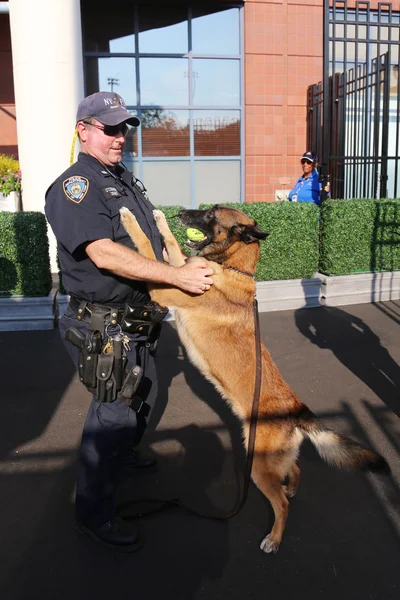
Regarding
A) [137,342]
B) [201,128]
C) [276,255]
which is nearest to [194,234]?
[137,342]

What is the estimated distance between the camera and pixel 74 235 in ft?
7.82

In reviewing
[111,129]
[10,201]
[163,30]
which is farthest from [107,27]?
[111,129]

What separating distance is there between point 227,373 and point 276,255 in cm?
477

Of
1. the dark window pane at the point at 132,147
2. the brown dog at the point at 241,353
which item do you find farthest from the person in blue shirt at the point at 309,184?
the brown dog at the point at 241,353

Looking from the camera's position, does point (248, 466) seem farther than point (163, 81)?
No

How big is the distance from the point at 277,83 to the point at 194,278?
9.38 m

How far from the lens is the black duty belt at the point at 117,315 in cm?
259

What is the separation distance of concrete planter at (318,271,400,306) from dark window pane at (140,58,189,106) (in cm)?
543

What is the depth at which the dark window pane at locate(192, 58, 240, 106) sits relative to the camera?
10453 millimetres

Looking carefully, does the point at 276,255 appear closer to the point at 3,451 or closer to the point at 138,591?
the point at 3,451

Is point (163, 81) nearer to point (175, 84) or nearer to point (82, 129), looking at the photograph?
point (175, 84)

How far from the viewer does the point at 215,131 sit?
10.7m

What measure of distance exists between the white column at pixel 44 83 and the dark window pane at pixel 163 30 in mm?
2302

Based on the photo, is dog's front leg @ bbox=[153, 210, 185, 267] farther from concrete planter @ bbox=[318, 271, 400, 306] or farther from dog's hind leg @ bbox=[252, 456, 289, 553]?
concrete planter @ bbox=[318, 271, 400, 306]
